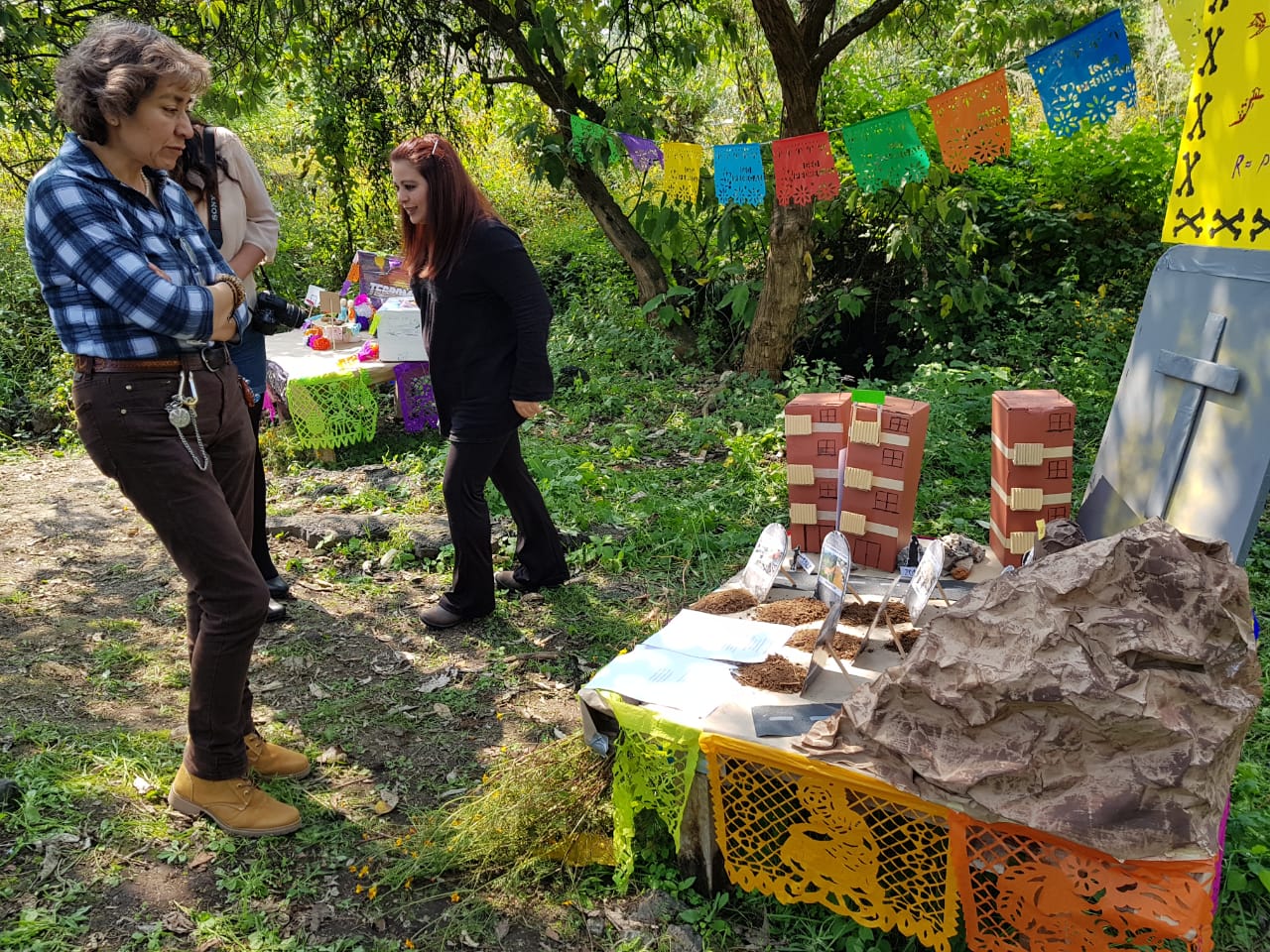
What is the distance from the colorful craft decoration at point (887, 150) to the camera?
15.0ft

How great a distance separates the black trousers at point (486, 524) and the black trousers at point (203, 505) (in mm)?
1023

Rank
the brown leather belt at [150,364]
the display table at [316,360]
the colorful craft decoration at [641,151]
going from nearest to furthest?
the brown leather belt at [150,364]
the colorful craft decoration at [641,151]
the display table at [316,360]

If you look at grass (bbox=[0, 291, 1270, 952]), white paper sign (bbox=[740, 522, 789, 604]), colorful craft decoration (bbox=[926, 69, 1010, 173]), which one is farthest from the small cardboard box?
white paper sign (bbox=[740, 522, 789, 604])

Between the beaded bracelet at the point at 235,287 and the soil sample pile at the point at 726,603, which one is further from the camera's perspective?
the soil sample pile at the point at 726,603

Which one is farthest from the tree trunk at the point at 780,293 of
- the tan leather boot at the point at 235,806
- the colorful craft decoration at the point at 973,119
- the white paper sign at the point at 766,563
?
the tan leather boot at the point at 235,806

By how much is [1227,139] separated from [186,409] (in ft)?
9.22

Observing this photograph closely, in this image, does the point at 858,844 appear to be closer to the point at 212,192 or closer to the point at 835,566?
the point at 835,566

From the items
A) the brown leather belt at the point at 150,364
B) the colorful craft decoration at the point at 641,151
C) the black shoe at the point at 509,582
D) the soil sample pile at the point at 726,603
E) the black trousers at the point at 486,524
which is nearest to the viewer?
the brown leather belt at the point at 150,364

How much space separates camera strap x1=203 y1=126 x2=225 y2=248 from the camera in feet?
10.5

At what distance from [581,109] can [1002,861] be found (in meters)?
6.36

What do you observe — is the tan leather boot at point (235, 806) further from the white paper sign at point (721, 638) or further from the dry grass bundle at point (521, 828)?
the white paper sign at point (721, 638)

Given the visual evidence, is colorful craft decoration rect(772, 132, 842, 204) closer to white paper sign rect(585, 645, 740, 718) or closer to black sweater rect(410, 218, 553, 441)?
black sweater rect(410, 218, 553, 441)

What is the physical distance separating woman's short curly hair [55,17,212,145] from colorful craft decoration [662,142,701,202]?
3698 mm

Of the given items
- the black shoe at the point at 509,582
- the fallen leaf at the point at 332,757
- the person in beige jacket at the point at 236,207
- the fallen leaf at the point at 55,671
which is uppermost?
the person in beige jacket at the point at 236,207
